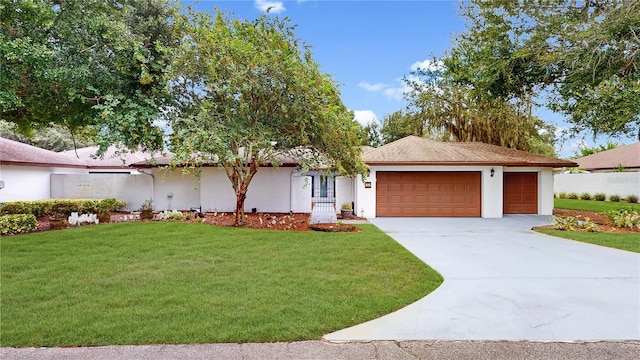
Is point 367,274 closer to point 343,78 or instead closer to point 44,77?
point 343,78

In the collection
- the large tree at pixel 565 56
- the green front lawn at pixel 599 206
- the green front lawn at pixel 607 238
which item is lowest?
the green front lawn at pixel 607 238

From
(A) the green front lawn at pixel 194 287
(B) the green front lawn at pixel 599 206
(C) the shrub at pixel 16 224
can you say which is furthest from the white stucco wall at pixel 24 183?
(B) the green front lawn at pixel 599 206

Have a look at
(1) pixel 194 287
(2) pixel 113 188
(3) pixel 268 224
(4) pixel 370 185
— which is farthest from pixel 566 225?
(2) pixel 113 188

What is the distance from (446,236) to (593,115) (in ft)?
25.3

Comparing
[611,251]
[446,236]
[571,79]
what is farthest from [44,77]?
[571,79]

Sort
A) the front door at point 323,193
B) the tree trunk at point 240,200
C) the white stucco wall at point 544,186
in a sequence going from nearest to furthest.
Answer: the tree trunk at point 240,200 < the white stucco wall at point 544,186 < the front door at point 323,193

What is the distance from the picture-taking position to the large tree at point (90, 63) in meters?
8.82

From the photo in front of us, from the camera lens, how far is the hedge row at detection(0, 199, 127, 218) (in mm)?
12938

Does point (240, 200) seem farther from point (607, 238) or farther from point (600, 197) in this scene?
point (600, 197)

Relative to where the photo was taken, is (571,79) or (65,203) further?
(65,203)

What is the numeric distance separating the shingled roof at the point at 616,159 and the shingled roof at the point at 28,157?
32.5 meters

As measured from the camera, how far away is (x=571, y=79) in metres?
12.9

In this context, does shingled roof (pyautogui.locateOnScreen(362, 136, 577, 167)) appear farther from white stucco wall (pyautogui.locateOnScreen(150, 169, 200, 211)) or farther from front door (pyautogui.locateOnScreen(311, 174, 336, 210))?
white stucco wall (pyautogui.locateOnScreen(150, 169, 200, 211))

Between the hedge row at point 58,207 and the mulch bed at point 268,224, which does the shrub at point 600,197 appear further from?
the hedge row at point 58,207
